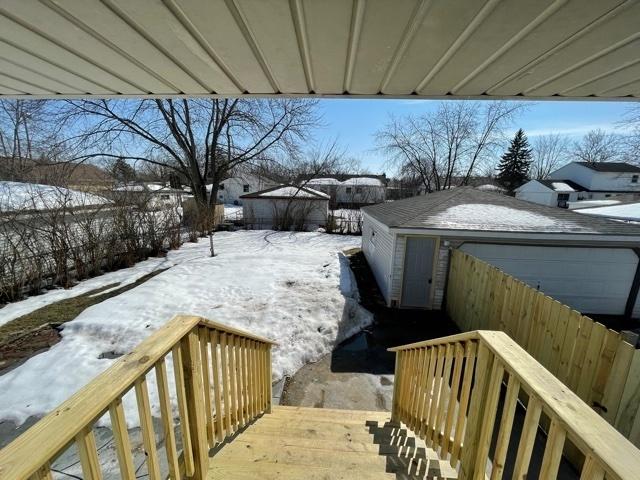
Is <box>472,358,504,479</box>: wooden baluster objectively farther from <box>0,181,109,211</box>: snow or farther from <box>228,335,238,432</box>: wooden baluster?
<box>0,181,109,211</box>: snow

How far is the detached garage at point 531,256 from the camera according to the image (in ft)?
23.5

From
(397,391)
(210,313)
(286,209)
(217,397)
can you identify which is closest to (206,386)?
(217,397)

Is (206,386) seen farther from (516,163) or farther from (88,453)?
(516,163)

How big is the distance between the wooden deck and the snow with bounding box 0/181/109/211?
9.75 meters

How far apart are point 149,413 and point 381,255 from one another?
28.1 feet

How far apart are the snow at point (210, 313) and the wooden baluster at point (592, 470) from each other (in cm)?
461

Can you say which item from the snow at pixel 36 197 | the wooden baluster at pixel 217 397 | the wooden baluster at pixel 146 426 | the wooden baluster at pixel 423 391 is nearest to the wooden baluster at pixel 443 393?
the wooden baluster at pixel 423 391

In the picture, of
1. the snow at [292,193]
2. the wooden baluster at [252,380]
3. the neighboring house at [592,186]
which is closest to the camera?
the wooden baluster at [252,380]

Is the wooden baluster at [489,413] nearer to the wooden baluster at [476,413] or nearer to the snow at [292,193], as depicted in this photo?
the wooden baluster at [476,413]

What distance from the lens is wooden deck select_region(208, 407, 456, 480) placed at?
2.04 metres

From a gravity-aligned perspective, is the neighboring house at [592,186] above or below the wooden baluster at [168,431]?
above

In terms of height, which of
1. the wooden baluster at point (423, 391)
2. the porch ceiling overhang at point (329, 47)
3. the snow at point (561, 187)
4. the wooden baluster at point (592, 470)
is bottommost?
the wooden baluster at point (423, 391)

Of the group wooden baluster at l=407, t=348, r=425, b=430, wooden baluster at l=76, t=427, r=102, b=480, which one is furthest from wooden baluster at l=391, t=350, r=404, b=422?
wooden baluster at l=76, t=427, r=102, b=480

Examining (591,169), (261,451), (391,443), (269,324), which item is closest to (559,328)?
(391,443)
